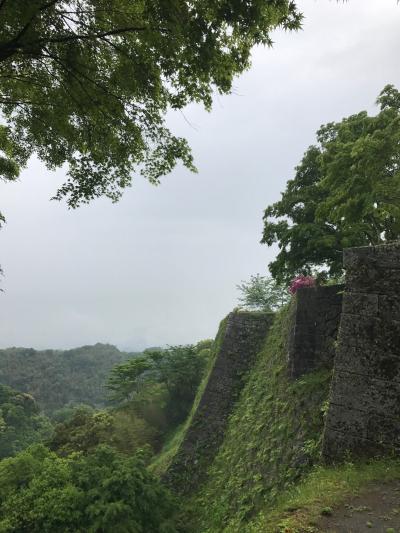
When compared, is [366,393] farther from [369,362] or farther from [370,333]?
[370,333]

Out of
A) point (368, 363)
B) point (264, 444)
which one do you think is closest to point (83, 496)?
point (264, 444)

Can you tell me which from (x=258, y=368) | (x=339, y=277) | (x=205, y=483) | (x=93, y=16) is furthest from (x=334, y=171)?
(x=205, y=483)

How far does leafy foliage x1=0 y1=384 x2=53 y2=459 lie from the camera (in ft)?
153

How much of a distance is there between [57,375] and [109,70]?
103647 millimetres

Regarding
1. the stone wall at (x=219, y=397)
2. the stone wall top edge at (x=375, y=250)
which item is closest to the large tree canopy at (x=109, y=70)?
the stone wall top edge at (x=375, y=250)

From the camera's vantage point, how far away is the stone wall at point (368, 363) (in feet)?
19.7

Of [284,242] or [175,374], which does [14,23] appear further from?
[175,374]

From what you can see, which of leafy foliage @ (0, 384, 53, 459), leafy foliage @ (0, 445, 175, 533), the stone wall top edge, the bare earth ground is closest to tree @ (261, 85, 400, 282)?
the stone wall top edge

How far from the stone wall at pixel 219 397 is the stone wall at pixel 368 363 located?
838 centimetres

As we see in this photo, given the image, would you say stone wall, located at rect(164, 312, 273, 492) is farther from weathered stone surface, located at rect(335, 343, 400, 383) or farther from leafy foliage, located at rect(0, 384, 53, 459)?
leafy foliage, located at rect(0, 384, 53, 459)

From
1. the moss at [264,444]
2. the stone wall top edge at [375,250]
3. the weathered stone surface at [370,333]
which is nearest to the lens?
the weathered stone surface at [370,333]

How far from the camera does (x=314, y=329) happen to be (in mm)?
10375

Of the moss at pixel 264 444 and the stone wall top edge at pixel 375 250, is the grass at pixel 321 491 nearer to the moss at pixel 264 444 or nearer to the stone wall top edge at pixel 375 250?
the moss at pixel 264 444

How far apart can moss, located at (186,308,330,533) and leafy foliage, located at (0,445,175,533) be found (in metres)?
1.76
